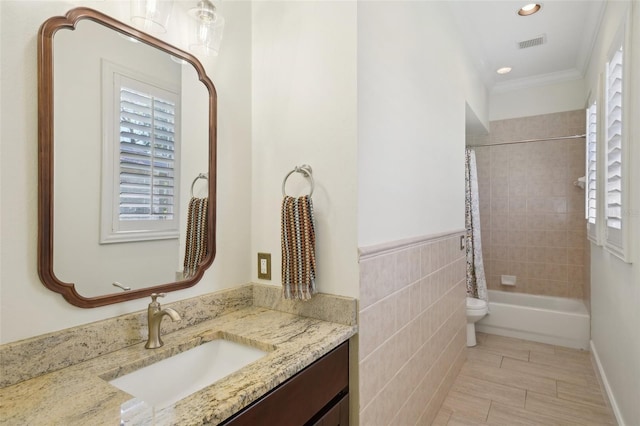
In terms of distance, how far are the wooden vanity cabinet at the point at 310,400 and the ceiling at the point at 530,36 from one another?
2.45m

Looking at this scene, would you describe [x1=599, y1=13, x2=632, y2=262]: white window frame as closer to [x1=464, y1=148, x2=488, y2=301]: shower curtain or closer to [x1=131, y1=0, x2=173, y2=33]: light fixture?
[x1=464, y1=148, x2=488, y2=301]: shower curtain

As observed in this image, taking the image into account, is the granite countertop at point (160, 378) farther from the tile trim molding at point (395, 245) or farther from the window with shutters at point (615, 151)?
the window with shutters at point (615, 151)

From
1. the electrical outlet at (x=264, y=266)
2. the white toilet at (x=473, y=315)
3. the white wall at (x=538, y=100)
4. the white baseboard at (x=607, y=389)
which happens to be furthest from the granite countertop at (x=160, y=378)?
the white wall at (x=538, y=100)

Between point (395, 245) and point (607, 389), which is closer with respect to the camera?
point (395, 245)

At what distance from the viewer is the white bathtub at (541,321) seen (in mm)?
3191

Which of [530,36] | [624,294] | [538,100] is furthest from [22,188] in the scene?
[538,100]

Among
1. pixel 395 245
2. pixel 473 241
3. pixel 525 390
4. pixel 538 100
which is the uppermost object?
pixel 538 100

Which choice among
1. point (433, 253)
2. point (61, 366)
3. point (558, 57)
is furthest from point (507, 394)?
point (558, 57)

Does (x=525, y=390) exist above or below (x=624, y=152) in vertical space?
below

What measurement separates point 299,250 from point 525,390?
86.1 inches

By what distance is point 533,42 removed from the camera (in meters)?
2.94

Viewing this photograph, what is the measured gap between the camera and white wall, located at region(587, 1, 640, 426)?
1577 millimetres

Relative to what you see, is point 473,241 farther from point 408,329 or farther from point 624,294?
point 408,329

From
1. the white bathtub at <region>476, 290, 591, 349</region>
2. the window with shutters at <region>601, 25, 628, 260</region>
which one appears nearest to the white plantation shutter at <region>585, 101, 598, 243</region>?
the window with shutters at <region>601, 25, 628, 260</region>
